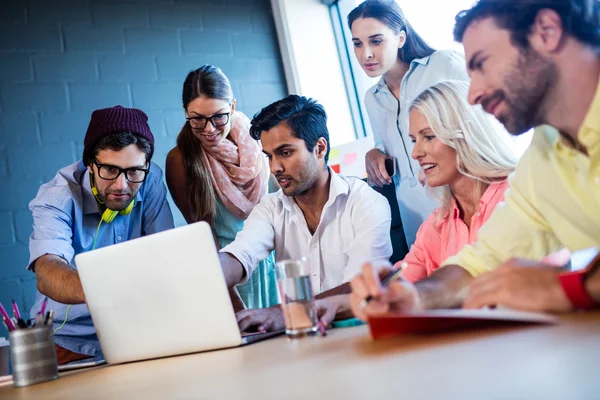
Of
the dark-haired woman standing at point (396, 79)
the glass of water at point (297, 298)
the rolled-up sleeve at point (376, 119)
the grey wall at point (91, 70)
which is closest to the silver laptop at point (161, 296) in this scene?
the glass of water at point (297, 298)

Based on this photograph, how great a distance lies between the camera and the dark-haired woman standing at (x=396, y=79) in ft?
8.00

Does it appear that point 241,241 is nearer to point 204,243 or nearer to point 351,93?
point 204,243

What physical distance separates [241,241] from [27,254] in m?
1.20

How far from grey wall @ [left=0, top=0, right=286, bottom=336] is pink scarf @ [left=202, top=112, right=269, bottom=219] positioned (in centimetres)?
62

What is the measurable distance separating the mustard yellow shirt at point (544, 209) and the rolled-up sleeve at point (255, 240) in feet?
3.17

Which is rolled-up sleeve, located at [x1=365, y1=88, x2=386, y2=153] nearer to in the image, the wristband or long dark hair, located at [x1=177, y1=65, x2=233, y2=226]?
long dark hair, located at [x1=177, y1=65, x2=233, y2=226]

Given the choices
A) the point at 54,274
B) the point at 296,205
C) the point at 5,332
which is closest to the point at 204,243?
the point at 54,274

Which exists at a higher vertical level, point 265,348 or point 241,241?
point 241,241

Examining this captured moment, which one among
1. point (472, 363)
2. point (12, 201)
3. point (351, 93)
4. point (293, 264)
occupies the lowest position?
point (472, 363)

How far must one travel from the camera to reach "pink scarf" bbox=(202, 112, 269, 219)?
255 centimetres

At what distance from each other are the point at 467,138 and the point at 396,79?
768 mm

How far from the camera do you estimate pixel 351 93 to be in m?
3.45

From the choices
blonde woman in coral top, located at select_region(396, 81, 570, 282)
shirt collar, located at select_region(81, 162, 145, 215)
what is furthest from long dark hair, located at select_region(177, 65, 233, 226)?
blonde woman in coral top, located at select_region(396, 81, 570, 282)

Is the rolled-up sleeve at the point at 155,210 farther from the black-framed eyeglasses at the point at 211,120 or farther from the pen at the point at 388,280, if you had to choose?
the pen at the point at 388,280
